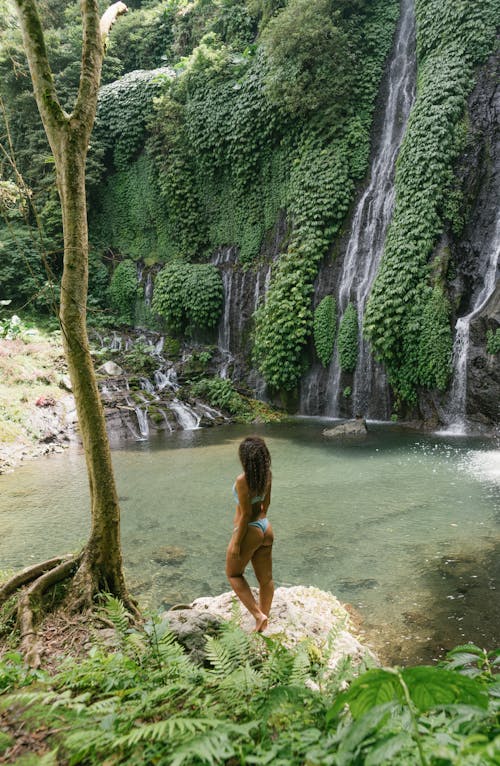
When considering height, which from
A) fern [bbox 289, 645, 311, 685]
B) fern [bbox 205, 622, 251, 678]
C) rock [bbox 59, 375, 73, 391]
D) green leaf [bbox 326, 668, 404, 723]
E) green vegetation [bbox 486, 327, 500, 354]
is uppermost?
green vegetation [bbox 486, 327, 500, 354]

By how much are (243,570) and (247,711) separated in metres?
1.80

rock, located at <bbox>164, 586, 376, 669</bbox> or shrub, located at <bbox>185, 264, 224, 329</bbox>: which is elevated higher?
shrub, located at <bbox>185, 264, 224, 329</bbox>

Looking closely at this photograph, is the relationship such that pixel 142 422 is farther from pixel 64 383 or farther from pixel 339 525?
pixel 339 525

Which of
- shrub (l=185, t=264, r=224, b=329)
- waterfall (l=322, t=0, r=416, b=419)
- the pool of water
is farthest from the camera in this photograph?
shrub (l=185, t=264, r=224, b=329)

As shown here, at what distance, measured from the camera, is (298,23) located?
51.3 ft

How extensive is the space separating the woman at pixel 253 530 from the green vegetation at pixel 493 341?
9.36 metres

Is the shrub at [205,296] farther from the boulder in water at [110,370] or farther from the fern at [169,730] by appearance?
the fern at [169,730]

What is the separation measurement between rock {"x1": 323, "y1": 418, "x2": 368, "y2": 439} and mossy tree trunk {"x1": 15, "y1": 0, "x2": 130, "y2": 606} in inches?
345

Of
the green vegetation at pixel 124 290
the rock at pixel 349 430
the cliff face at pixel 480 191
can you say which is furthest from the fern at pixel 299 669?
the green vegetation at pixel 124 290

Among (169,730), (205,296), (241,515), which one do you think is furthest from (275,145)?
(169,730)

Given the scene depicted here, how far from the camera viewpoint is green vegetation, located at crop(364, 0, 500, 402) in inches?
488

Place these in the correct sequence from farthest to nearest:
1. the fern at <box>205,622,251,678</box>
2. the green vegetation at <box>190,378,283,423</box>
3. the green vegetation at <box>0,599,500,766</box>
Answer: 1. the green vegetation at <box>190,378,283,423</box>
2. the fern at <box>205,622,251,678</box>
3. the green vegetation at <box>0,599,500,766</box>

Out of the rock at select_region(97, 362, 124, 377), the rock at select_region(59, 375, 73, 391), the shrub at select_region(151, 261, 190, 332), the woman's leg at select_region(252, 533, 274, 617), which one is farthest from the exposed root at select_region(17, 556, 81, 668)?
the shrub at select_region(151, 261, 190, 332)

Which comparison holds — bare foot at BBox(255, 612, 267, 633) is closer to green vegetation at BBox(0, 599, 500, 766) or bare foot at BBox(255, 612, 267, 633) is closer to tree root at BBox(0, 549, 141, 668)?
green vegetation at BBox(0, 599, 500, 766)
